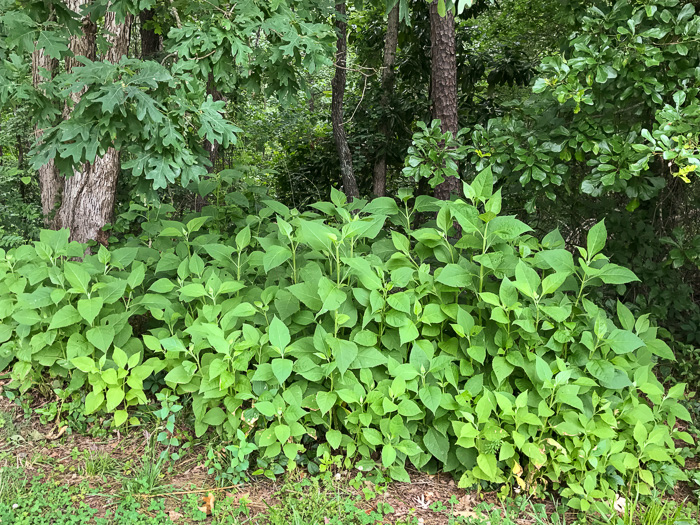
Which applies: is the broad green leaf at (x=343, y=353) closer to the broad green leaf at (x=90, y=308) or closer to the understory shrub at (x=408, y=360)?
the understory shrub at (x=408, y=360)

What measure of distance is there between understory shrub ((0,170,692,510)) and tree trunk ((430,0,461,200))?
148 centimetres

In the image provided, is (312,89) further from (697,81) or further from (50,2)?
(697,81)

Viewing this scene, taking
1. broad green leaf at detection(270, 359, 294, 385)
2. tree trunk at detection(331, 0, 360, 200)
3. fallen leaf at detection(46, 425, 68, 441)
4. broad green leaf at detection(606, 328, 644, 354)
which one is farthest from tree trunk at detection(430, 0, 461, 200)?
fallen leaf at detection(46, 425, 68, 441)

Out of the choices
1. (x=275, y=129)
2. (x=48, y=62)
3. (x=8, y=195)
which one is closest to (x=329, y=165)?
(x=275, y=129)

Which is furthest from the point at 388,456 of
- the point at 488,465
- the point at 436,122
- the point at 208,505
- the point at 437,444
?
the point at 436,122

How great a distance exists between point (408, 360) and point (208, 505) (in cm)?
123

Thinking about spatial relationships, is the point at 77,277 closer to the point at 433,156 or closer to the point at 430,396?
the point at 430,396

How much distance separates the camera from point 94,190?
4.20m

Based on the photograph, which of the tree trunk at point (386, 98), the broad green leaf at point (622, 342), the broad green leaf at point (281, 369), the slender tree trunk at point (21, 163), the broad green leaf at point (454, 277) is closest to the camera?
the broad green leaf at point (281, 369)

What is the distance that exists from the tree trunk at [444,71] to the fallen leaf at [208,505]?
2794mm

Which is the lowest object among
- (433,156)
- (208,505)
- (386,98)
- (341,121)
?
(208,505)

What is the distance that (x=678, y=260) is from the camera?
3.48 m

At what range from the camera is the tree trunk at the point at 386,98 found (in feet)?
21.4

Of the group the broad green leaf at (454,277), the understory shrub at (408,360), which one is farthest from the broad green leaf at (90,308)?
the broad green leaf at (454,277)
